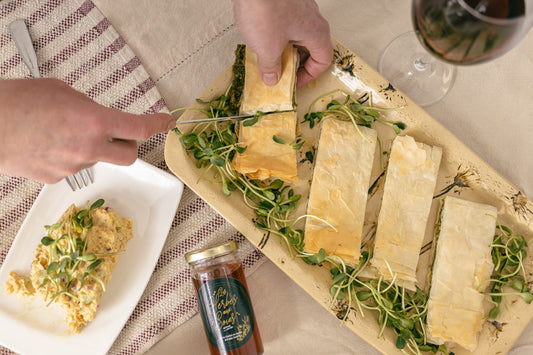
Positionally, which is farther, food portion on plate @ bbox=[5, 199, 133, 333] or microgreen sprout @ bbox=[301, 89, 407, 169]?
microgreen sprout @ bbox=[301, 89, 407, 169]

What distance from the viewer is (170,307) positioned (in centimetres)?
134

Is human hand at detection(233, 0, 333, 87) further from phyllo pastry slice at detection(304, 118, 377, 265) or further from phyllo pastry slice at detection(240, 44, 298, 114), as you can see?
phyllo pastry slice at detection(304, 118, 377, 265)

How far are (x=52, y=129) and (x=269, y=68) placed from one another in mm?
627

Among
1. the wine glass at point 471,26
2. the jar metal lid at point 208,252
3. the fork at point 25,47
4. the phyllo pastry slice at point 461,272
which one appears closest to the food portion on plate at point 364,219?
the phyllo pastry slice at point 461,272

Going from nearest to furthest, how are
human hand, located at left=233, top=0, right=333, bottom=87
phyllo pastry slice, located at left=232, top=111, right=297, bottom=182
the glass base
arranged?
human hand, located at left=233, top=0, right=333, bottom=87, phyllo pastry slice, located at left=232, top=111, right=297, bottom=182, the glass base

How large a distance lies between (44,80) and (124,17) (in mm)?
602

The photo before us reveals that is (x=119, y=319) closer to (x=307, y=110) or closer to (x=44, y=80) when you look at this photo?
(x=44, y=80)

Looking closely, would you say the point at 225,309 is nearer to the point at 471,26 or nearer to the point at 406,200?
the point at 406,200

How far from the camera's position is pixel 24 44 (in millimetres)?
1336

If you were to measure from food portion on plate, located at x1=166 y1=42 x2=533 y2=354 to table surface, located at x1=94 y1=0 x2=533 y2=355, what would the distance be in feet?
0.62

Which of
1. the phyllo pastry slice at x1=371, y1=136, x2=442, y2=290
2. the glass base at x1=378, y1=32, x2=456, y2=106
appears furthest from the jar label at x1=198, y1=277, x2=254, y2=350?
the glass base at x1=378, y1=32, x2=456, y2=106

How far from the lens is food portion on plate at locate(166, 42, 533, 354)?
1247 mm

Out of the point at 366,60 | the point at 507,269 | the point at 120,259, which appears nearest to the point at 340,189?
the point at 366,60

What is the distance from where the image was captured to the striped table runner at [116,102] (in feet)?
4.39
